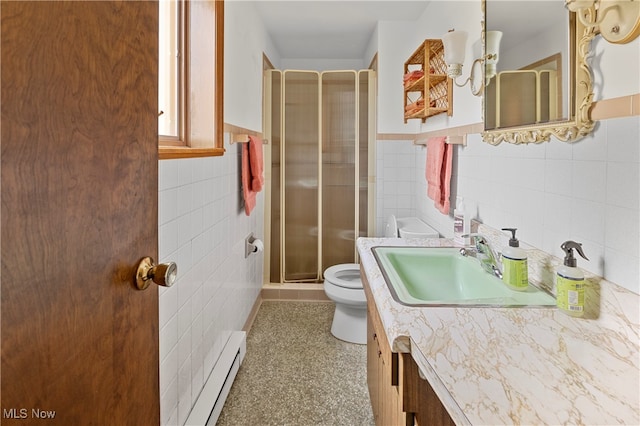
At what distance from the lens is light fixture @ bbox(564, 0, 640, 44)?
2.60 ft

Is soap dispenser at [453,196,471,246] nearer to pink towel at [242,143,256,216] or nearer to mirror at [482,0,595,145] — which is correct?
mirror at [482,0,595,145]

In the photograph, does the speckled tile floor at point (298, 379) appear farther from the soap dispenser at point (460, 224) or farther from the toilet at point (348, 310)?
the soap dispenser at point (460, 224)

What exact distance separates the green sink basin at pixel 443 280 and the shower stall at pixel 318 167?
66.6 inches

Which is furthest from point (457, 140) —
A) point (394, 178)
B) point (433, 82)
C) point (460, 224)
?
point (394, 178)

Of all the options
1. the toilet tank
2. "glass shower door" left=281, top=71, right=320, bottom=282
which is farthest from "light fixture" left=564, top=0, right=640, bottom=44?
"glass shower door" left=281, top=71, right=320, bottom=282

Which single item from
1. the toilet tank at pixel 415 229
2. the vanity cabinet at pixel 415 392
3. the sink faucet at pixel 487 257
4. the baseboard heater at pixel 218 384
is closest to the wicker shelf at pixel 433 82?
the toilet tank at pixel 415 229

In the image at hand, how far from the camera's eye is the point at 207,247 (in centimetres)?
170

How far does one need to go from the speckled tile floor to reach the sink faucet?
0.90 meters

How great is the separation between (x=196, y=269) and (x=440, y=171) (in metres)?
1.37

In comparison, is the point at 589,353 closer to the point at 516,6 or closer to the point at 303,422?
the point at 516,6

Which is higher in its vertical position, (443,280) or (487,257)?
(487,257)

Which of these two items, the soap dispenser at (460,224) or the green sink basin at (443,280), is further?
the soap dispenser at (460,224)

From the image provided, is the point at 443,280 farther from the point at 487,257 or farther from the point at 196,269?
the point at 196,269

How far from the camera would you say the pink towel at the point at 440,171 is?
2.02 metres
